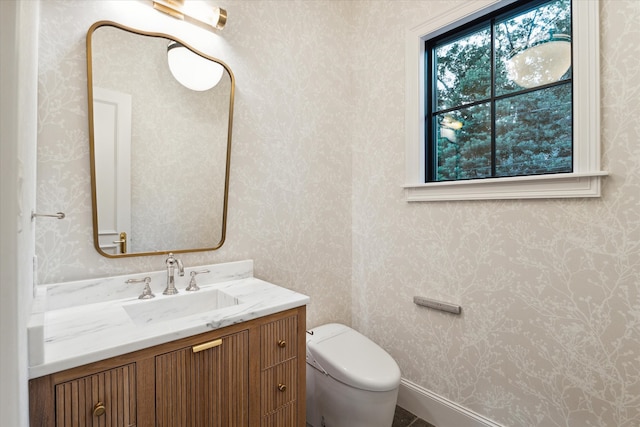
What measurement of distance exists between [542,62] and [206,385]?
6.19ft

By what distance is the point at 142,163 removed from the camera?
4.30 feet

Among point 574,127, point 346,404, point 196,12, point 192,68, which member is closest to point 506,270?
point 574,127

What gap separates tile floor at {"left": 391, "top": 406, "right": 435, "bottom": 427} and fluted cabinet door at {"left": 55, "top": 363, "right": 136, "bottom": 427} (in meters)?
1.39

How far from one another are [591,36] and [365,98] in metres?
1.13

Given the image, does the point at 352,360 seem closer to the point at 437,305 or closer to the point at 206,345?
the point at 437,305

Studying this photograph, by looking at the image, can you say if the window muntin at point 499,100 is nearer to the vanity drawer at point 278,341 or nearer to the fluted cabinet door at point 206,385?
the vanity drawer at point 278,341

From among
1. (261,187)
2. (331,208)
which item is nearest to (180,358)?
(261,187)

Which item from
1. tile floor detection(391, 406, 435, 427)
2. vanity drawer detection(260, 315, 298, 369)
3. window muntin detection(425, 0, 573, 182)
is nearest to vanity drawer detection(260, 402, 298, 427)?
vanity drawer detection(260, 315, 298, 369)

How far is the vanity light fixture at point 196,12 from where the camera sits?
133 centimetres

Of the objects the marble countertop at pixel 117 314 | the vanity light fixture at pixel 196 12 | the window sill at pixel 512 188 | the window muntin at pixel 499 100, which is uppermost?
the vanity light fixture at pixel 196 12

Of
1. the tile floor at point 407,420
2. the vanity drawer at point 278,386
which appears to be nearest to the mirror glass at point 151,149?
the vanity drawer at point 278,386

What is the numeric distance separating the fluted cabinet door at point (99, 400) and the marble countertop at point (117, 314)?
6 centimetres

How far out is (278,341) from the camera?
1185 mm

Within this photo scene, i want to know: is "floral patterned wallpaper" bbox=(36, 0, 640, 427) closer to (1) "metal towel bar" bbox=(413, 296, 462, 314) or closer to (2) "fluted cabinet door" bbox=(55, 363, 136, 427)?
(1) "metal towel bar" bbox=(413, 296, 462, 314)
